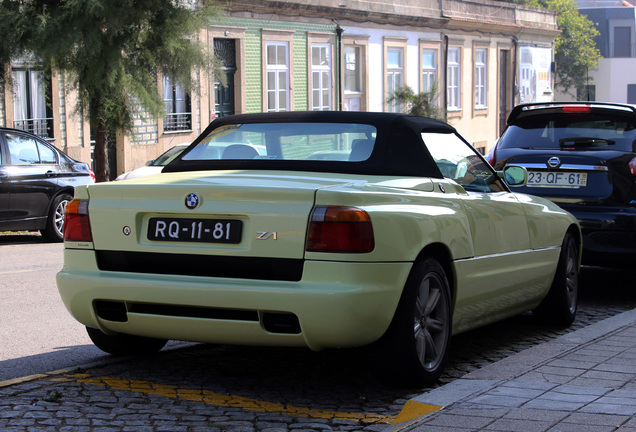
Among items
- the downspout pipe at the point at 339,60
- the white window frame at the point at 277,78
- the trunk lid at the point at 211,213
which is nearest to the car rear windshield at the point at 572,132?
the trunk lid at the point at 211,213

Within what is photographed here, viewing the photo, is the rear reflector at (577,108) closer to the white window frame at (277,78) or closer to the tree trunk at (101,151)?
the tree trunk at (101,151)

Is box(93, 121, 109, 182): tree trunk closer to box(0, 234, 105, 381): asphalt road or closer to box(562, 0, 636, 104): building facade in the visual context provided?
box(0, 234, 105, 381): asphalt road

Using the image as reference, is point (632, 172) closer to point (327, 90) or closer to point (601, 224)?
point (601, 224)

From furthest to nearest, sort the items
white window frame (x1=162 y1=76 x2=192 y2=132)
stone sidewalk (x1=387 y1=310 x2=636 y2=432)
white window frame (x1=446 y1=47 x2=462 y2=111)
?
white window frame (x1=446 y1=47 x2=462 y2=111)
white window frame (x1=162 y1=76 x2=192 y2=132)
stone sidewalk (x1=387 y1=310 x2=636 y2=432)

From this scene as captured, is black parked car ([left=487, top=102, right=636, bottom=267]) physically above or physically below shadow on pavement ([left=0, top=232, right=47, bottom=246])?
above

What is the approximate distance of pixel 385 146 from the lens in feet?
18.8

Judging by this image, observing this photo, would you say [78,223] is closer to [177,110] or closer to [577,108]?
[577,108]

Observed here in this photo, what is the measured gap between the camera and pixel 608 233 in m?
8.73

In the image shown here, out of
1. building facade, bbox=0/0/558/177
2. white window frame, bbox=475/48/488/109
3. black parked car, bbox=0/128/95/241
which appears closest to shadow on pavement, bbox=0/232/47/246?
black parked car, bbox=0/128/95/241

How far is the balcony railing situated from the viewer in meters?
23.2

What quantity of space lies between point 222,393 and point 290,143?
1.55 metres

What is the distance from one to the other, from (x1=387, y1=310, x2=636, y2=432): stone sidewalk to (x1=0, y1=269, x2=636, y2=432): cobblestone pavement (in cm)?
28

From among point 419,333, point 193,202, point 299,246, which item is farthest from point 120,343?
point 419,333

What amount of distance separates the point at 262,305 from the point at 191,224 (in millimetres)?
580
